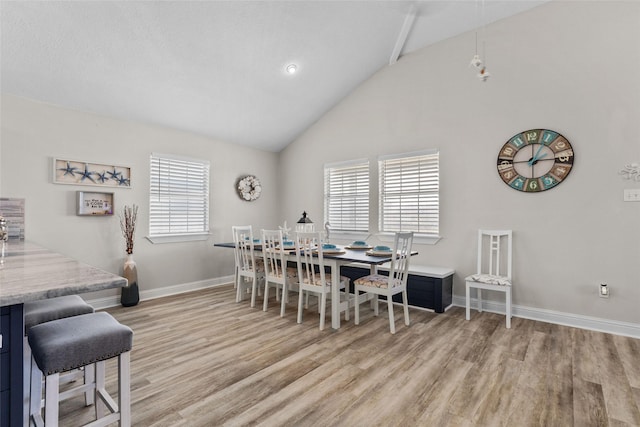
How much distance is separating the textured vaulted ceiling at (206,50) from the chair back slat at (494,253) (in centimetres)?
265

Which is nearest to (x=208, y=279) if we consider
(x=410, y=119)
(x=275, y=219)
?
(x=275, y=219)

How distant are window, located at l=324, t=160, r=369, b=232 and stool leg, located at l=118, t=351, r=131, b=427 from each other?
395cm

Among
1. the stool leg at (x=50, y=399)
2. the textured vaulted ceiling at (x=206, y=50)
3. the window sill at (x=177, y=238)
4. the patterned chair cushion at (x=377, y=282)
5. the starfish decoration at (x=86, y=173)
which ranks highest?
the textured vaulted ceiling at (x=206, y=50)

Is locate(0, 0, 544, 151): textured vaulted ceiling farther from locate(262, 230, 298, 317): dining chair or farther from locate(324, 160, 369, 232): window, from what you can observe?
locate(262, 230, 298, 317): dining chair

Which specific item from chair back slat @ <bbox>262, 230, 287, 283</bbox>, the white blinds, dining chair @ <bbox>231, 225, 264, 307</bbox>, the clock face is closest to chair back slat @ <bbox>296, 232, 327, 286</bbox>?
chair back slat @ <bbox>262, 230, 287, 283</bbox>

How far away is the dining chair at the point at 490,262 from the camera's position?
3.65 m

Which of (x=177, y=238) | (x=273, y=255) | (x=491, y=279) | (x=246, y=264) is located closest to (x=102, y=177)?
(x=177, y=238)

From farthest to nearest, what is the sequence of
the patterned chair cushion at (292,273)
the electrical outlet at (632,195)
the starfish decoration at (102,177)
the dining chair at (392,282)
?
the starfish decoration at (102,177) → the patterned chair cushion at (292,273) → the dining chair at (392,282) → the electrical outlet at (632,195)

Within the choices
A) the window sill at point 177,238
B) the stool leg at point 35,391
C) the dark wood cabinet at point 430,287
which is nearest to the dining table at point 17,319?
the stool leg at point 35,391

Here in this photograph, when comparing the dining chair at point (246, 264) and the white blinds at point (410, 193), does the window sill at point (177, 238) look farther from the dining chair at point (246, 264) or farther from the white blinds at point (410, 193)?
the white blinds at point (410, 193)

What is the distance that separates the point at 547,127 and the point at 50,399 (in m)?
4.73

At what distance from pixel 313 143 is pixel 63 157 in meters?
3.61

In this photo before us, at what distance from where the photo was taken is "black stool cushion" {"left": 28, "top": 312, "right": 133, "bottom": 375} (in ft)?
4.59

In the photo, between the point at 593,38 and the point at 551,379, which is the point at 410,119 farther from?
the point at 551,379
